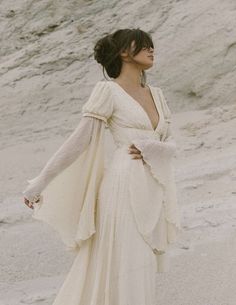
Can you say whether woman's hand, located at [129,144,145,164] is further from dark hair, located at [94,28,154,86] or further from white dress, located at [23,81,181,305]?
dark hair, located at [94,28,154,86]

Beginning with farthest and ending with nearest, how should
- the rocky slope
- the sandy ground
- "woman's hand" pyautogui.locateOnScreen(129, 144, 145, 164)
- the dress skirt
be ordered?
the rocky slope → the sandy ground → "woman's hand" pyautogui.locateOnScreen(129, 144, 145, 164) → the dress skirt

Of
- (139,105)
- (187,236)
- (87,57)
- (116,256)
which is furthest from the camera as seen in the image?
(87,57)

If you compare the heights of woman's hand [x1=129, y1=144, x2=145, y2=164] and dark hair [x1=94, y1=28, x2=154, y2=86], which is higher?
dark hair [x1=94, y1=28, x2=154, y2=86]

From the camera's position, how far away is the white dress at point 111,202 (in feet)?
9.37

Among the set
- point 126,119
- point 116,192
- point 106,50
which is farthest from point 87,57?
point 116,192

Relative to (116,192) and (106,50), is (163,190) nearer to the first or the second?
(116,192)

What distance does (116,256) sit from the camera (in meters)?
2.86

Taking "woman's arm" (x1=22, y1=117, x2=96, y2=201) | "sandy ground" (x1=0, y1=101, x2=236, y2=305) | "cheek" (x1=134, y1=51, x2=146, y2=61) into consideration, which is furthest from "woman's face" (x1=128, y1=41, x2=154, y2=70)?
"sandy ground" (x1=0, y1=101, x2=236, y2=305)

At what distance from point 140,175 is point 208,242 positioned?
181cm

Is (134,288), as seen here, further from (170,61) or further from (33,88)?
(33,88)

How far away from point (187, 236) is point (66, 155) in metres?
2.09

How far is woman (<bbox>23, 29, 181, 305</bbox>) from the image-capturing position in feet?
9.39

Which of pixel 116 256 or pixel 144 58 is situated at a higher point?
pixel 144 58

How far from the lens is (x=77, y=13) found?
10.2m
